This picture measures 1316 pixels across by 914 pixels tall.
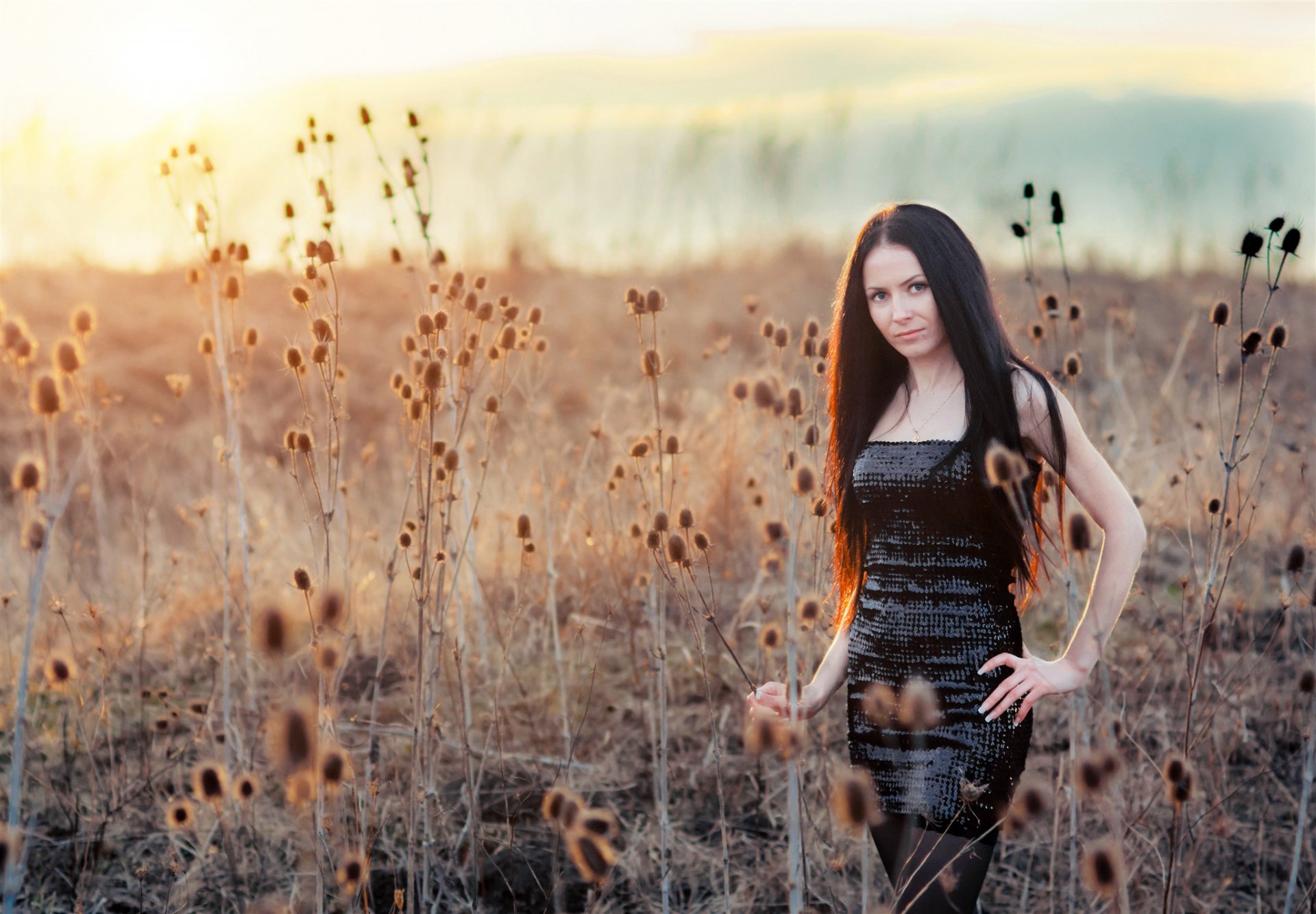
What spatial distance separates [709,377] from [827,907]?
6264mm

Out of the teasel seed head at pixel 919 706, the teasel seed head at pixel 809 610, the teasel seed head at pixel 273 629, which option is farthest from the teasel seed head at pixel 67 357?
the teasel seed head at pixel 919 706

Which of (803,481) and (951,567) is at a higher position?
(803,481)

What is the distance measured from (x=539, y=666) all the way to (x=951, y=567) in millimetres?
2715

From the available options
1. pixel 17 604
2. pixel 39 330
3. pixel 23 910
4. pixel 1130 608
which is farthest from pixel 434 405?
pixel 39 330

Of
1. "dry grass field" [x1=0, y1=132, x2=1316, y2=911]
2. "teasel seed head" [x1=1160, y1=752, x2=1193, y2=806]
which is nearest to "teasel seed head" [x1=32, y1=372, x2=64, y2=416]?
"dry grass field" [x1=0, y1=132, x2=1316, y2=911]

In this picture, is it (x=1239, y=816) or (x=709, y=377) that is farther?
(x=709, y=377)

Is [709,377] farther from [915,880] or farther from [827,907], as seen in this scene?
[915,880]

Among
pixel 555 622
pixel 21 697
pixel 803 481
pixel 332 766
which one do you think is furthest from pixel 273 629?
pixel 555 622

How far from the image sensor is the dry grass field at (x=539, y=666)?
2023 mm

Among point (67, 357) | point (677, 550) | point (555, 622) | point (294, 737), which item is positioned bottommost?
point (555, 622)

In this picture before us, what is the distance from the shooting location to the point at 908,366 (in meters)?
2.40

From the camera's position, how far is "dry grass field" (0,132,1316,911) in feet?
6.64

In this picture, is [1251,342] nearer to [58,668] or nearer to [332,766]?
[332,766]

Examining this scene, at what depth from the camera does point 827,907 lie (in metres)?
3.18
